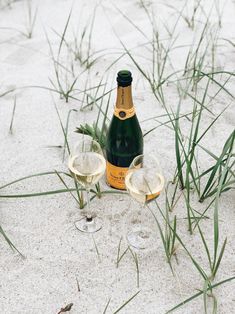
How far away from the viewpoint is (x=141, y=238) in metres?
1.62

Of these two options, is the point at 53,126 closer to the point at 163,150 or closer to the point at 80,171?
the point at 163,150

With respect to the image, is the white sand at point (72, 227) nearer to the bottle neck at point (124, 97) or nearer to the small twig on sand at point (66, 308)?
the small twig on sand at point (66, 308)

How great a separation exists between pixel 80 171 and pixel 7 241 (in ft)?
1.12

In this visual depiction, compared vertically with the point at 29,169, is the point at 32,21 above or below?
above

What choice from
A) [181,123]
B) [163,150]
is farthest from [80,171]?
[181,123]

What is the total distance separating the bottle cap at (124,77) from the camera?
5.07 feet

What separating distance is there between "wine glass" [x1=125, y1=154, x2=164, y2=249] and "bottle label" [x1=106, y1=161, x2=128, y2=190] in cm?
14

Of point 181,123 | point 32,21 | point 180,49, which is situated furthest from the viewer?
point 32,21

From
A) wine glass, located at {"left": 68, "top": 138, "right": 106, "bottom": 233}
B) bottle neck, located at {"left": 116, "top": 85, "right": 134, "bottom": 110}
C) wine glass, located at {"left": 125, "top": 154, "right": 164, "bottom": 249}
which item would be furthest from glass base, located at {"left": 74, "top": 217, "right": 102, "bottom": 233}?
bottle neck, located at {"left": 116, "top": 85, "right": 134, "bottom": 110}

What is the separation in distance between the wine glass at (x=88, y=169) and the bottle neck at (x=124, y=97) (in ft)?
0.59

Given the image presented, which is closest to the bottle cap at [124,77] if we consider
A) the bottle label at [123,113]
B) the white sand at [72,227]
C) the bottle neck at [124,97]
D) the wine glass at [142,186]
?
the bottle neck at [124,97]

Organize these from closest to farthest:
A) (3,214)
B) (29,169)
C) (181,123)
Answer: (3,214) < (29,169) < (181,123)

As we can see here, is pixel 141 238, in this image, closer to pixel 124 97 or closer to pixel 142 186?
pixel 142 186

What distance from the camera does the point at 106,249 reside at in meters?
1.59
